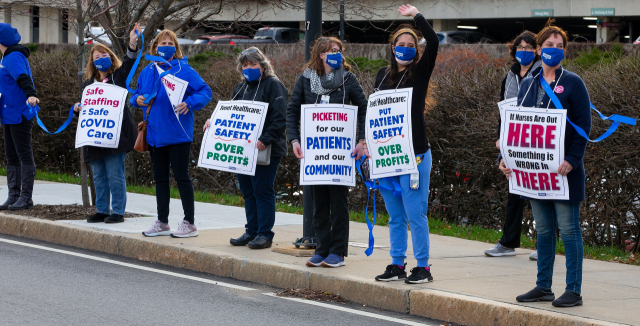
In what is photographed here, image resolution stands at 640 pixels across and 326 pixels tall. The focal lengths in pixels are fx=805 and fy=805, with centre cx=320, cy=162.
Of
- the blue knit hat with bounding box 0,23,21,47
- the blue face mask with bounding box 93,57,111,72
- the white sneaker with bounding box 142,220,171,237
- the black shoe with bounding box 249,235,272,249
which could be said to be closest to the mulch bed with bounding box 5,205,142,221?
the white sneaker with bounding box 142,220,171,237

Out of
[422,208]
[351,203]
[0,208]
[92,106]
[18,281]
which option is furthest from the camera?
[351,203]

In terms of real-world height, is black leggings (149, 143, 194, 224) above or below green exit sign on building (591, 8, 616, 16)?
below

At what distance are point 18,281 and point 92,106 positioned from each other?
3.00 metres

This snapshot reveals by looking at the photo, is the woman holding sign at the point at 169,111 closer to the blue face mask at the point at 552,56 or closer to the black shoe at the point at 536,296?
the blue face mask at the point at 552,56

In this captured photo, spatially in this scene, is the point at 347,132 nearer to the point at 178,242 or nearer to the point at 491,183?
the point at 178,242

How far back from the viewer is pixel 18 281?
22.0 feet

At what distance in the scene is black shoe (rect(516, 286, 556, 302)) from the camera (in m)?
5.62

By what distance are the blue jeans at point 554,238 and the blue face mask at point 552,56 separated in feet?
3.18

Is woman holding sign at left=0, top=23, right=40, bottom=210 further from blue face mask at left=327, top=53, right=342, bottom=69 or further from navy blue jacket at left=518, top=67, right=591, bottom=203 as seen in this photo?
navy blue jacket at left=518, top=67, right=591, bottom=203

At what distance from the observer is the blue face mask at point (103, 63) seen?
911 centimetres

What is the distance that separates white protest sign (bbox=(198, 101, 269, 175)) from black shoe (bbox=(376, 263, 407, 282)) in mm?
1822

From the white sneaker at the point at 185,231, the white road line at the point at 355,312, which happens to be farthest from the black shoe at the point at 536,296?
the white sneaker at the point at 185,231

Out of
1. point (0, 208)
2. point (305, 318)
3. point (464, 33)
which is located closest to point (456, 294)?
point (305, 318)

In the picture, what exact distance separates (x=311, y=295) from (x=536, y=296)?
1.81 m
